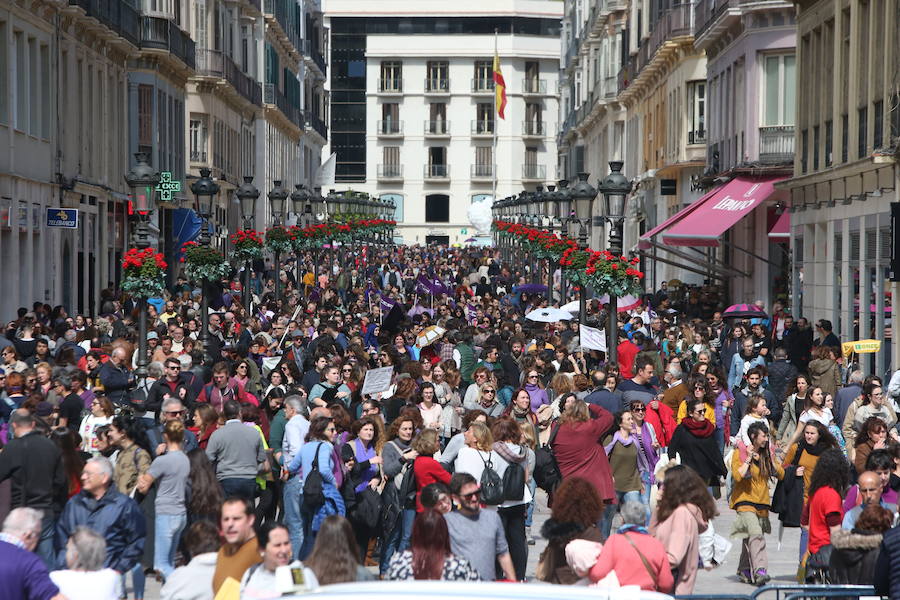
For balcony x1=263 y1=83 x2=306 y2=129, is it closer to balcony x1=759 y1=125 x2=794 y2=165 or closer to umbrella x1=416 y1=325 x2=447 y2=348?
balcony x1=759 y1=125 x2=794 y2=165

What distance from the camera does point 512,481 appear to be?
13.2 m

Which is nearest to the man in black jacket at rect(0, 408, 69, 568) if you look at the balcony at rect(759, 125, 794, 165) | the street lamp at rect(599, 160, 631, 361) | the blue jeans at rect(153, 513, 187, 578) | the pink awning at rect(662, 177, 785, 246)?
the blue jeans at rect(153, 513, 187, 578)

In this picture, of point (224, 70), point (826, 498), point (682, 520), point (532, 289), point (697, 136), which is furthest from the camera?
point (224, 70)

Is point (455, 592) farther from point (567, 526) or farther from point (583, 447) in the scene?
point (583, 447)

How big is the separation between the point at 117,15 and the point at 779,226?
51.1 feet

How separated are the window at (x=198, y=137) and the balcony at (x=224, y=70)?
4.60ft

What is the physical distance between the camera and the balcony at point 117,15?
3791 cm

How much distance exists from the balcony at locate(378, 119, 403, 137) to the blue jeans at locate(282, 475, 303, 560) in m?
102

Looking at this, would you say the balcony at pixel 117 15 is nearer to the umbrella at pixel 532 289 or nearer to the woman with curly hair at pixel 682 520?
the umbrella at pixel 532 289

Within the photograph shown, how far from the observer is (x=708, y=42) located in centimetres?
4372

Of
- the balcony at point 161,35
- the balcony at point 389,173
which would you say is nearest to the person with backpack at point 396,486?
the balcony at point 161,35

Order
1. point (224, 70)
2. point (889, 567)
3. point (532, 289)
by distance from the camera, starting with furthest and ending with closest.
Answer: point (224, 70), point (532, 289), point (889, 567)

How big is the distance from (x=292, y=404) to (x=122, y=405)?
3337 millimetres

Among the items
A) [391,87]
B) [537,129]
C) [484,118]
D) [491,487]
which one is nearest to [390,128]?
[391,87]
